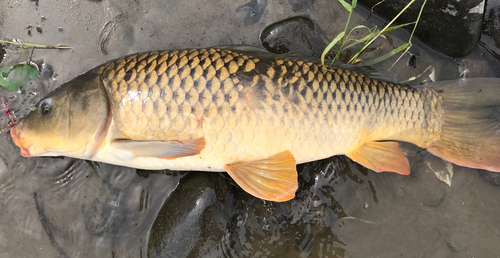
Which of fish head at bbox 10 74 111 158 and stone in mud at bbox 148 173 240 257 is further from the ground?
fish head at bbox 10 74 111 158

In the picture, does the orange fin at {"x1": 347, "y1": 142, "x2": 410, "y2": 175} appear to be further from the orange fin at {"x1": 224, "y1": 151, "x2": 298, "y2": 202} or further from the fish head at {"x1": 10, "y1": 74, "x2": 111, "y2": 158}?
the fish head at {"x1": 10, "y1": 74, "x2": 111, "y2": 158}

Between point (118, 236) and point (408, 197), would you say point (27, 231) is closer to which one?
point (118, 236)

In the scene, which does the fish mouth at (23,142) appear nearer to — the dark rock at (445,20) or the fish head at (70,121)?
the fish head at (70,121)

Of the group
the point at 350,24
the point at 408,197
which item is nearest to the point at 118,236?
the point at 408,197

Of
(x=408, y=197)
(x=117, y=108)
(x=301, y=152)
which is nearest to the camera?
(x=117, y=108)

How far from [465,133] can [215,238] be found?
166 centimetres

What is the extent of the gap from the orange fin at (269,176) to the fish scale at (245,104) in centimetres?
5

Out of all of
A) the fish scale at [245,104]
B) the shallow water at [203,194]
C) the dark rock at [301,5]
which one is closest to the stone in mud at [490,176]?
the shallow water at [203,194]

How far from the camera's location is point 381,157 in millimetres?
1819

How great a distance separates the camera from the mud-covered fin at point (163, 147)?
1528 mm

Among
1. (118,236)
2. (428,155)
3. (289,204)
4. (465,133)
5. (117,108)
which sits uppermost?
(117,108)

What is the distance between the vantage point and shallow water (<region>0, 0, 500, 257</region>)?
1.89 meters

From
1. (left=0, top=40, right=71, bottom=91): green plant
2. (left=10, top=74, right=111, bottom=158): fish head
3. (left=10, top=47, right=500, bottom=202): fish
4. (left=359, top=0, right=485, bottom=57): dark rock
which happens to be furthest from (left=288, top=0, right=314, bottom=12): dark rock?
(left=0, top=40, right=71, bottom=91): green plant

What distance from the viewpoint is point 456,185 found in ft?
6.66
